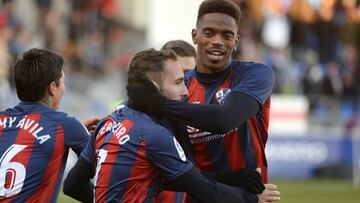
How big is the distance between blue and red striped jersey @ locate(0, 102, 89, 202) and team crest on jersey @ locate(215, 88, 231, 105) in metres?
0.88

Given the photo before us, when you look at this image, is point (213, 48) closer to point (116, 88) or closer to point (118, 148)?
point (118, 148)

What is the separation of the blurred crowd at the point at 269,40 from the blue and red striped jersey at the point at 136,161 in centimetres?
1087

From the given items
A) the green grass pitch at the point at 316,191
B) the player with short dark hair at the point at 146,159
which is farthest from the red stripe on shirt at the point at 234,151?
the green grass pitch at the point at 316,191

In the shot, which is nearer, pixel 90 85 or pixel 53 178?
pixel 53 178

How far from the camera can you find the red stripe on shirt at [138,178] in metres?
4.99

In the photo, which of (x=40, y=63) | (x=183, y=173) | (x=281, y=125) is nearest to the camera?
(x=183, y=173)

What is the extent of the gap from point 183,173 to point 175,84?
1.87 feet

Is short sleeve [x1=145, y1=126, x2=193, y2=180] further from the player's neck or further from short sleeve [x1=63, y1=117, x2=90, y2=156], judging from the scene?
the player's neck

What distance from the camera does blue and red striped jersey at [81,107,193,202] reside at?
16.3ft

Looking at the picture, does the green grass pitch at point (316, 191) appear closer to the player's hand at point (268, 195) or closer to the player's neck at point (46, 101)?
the player's neck at point (46, 101)

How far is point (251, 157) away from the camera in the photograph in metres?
5.75

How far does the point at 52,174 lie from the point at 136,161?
847 mm

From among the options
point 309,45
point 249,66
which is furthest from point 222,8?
point 309,45

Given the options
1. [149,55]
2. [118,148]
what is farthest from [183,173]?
[149,55]
